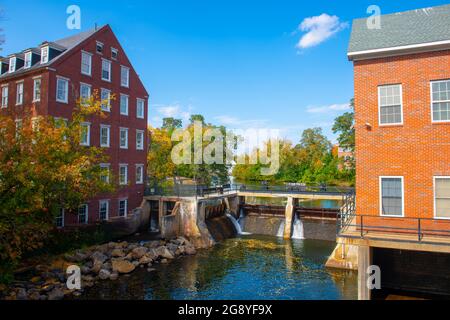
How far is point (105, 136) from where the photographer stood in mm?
28562

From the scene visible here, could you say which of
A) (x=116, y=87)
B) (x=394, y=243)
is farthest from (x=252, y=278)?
(x=116, y=87)

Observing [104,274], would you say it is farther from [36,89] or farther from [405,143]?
[405,143]

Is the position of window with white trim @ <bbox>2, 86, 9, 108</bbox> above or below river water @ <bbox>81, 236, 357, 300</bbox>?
above

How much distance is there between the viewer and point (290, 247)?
85.4ft

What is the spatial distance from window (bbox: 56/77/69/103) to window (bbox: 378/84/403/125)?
22762 mm

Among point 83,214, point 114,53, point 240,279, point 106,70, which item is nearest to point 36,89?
point 106,70

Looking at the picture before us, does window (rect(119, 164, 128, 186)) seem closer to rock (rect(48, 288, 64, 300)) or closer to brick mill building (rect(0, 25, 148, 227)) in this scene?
brick mill building (rect(0, 25, 148, 227))

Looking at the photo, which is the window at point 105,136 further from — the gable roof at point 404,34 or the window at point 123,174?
the gable roof at point 404,34

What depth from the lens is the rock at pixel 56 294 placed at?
15.3 meters

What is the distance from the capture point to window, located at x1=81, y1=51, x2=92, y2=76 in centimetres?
2691

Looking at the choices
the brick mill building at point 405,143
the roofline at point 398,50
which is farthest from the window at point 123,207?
the roofline at point 398,50

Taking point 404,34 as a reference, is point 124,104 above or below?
above

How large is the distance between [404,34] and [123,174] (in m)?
25.2

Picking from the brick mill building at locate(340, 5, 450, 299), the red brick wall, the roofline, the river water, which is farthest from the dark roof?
the red brick wall
